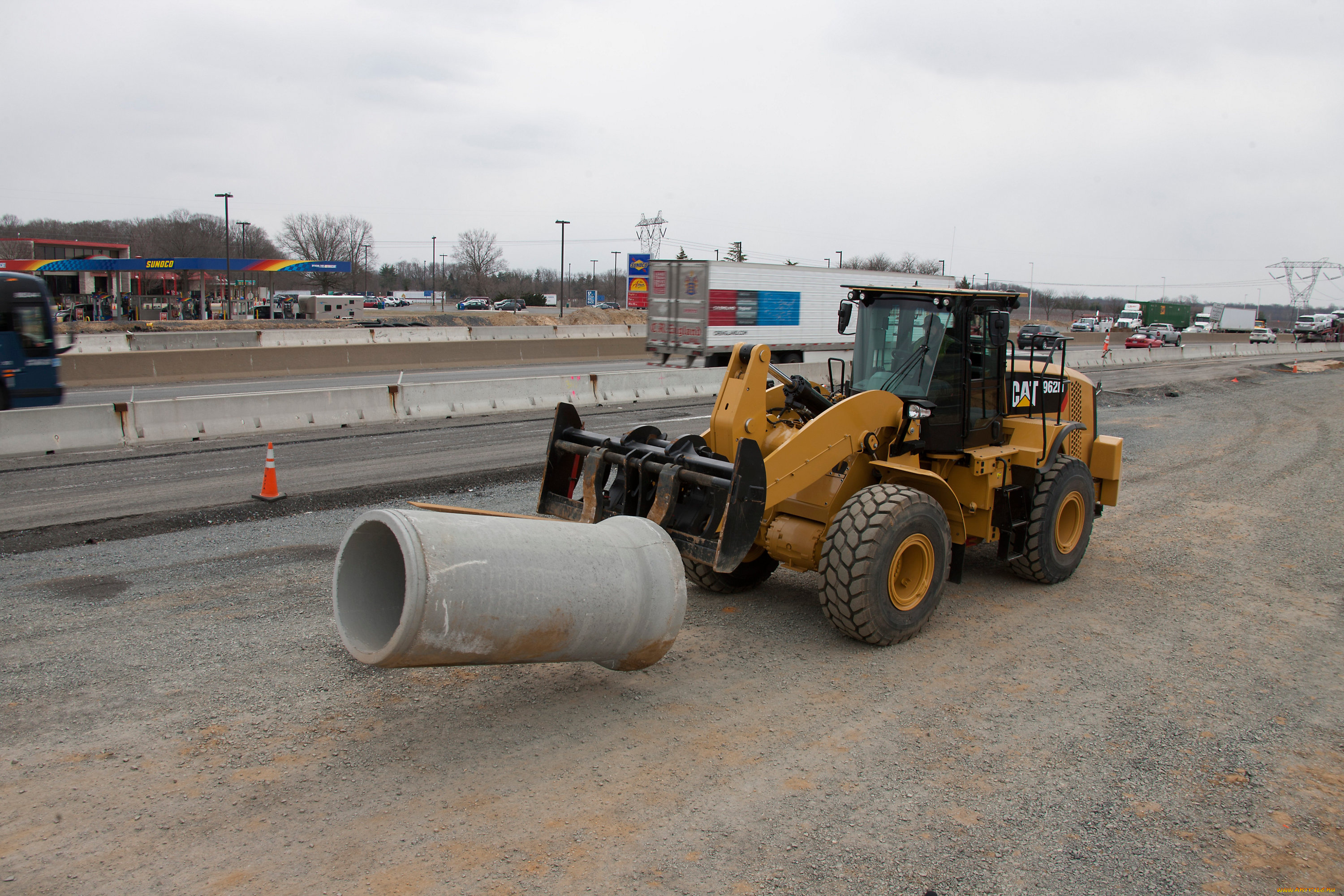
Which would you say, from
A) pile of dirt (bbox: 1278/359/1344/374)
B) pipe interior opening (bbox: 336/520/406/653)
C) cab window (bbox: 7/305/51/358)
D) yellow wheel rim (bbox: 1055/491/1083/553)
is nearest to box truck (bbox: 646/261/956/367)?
cab window (bbox: 7/305/51/358)

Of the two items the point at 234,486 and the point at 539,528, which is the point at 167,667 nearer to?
the point at 539,528

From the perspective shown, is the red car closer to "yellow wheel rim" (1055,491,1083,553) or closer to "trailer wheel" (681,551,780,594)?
"yellow wheel rim" (1055,491,1083,553)

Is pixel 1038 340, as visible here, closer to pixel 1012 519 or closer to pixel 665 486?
pixel 1012 519

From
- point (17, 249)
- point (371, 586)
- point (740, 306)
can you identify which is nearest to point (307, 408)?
point (371, 586)

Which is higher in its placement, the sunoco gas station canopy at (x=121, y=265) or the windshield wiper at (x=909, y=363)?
the sunoco gas station canopy at (x=121, y=265)

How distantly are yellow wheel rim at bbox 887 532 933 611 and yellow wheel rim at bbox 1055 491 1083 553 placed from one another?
7.50 feet

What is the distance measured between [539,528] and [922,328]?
12.2 feet

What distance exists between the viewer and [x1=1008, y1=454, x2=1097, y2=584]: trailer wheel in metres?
8.07

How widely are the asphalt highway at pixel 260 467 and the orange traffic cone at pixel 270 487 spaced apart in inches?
6.9

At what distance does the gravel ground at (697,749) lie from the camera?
13.8 ft

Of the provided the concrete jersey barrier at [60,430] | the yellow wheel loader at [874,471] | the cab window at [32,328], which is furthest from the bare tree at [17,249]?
the yellow wheel loader at [874,471]

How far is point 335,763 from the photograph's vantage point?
197 inches

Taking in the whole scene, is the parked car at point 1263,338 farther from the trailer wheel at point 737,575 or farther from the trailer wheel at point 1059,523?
the trailer wheel at point 737,575

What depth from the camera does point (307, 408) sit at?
1702 centimetres
